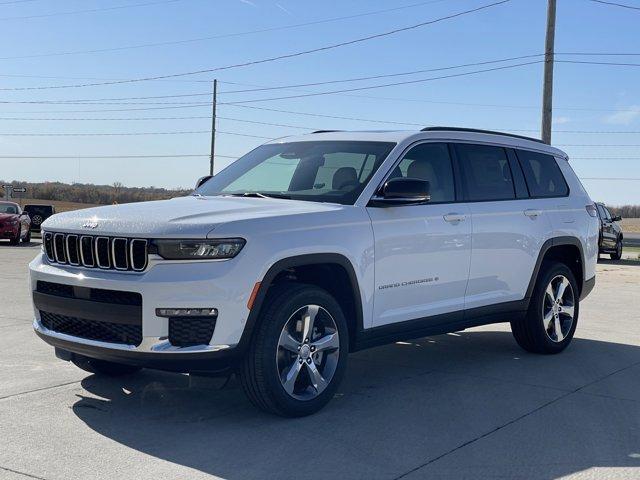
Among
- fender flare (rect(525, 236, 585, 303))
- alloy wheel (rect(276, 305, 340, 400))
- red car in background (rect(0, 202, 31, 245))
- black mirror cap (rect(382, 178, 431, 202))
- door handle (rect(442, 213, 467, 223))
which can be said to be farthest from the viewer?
red car in background (rect(0, 202, 31, 245))

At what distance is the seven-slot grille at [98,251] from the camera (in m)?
5.07

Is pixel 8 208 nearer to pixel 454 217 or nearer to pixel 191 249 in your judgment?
pixel 454 217

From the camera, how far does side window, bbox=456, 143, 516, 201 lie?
7062 mm

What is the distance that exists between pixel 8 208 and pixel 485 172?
23361 millimetres

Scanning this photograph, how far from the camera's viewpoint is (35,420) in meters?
5.31

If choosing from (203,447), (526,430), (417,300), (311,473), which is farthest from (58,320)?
(526,430)

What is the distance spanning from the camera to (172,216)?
5246 mm

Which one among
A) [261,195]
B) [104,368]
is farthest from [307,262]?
→ [104,368]

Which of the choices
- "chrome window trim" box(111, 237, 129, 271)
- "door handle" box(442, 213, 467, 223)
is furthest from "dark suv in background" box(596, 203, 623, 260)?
"chrome window trim" box(111, 237, 129, 271)

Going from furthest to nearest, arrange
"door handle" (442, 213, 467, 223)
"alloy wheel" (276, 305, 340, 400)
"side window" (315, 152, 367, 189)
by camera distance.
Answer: "door handle" (442, 213, 467, 223), "side window" (315, 152, 367, 189), "alloy wheel" (276, 305, 340, 400)

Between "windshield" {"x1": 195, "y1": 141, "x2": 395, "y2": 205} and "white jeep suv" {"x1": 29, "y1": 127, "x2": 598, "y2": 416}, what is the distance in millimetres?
16

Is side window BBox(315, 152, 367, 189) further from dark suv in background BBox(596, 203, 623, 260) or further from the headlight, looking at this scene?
dark suv in background BBox(596, 203, 623, 260)

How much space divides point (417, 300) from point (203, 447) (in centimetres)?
221

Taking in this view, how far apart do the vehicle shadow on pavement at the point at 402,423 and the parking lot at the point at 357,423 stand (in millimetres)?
11
